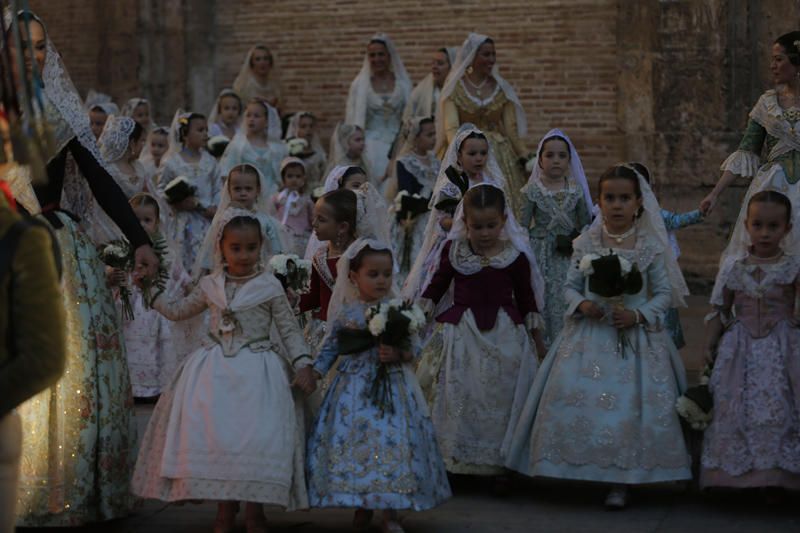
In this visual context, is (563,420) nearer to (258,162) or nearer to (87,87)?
(258,162)

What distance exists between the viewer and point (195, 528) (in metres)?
6.80

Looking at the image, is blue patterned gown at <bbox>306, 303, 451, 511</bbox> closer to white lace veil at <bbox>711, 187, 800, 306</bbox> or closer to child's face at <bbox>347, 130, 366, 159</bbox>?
white lace veil at <bbox>711, 187, 800, 306</bbox>

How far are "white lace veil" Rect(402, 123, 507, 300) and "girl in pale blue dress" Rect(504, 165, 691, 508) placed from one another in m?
0.93

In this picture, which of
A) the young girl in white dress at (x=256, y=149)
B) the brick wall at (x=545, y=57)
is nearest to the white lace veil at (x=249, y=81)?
the brick wall at (x=545, y=57)

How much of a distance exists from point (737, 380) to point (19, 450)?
12.4 feet

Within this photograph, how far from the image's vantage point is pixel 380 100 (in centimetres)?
1486

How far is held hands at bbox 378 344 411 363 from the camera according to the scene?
21.5 ft

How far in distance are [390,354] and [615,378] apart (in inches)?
47.5

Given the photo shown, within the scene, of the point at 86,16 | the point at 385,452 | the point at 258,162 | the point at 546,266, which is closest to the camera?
the point at 385,452

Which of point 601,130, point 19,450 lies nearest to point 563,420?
point 19,450

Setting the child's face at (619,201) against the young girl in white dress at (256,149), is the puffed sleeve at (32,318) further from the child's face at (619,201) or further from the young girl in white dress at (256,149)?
the young girl in white dress at (256,149)

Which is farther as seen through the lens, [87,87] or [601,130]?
[87,87]

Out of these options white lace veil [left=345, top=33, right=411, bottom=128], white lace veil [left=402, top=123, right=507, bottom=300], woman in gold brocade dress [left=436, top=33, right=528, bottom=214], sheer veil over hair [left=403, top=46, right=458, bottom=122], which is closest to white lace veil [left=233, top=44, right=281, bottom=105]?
white lace veil [left=345, top=33, right=411, bottom=128]

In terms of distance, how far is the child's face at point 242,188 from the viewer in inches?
360
